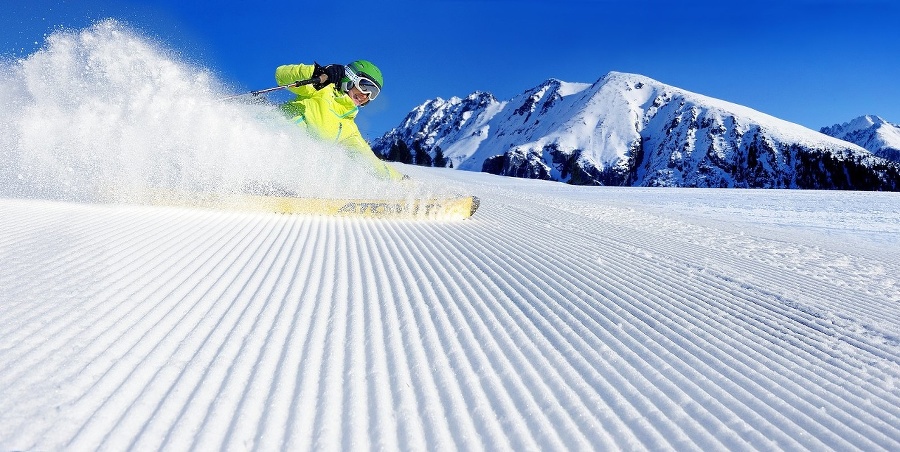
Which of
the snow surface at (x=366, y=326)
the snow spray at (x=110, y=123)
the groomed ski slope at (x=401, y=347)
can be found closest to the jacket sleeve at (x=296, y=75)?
the snow spray at (x=110, y=123)

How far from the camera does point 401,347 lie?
2.23 metres

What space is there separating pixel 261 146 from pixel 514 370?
18.4 feet

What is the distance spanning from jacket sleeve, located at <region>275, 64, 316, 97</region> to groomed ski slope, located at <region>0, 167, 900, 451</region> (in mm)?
3615

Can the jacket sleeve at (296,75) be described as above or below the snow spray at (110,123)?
above

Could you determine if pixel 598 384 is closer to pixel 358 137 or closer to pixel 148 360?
pixel 148 360

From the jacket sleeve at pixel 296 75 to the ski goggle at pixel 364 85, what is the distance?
57 cm

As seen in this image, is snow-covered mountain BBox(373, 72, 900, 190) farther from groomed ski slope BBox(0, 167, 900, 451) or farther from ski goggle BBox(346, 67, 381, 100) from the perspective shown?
groomed ski slope BBox(0, 167, 900, 451)

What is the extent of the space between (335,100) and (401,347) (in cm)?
616

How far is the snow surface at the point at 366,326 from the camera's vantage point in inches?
63.9

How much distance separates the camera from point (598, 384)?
6.73 feet

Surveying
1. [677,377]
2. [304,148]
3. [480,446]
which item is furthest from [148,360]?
[304,148]

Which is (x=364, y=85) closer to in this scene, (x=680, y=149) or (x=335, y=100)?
(x=335, y=100)

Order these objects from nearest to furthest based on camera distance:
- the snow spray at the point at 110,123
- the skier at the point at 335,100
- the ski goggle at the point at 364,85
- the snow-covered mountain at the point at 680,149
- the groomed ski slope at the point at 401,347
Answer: the groomed ski slope at the point at 401,347 < the snow spray at the point at 110,123 < the skier at the point at 335,100 < the ski goggle at the point at 364,85 < the snow-covered mountain at the point at 680,149

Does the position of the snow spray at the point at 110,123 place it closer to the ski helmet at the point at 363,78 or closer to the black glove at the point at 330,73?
the black glove at the point at 330,73
